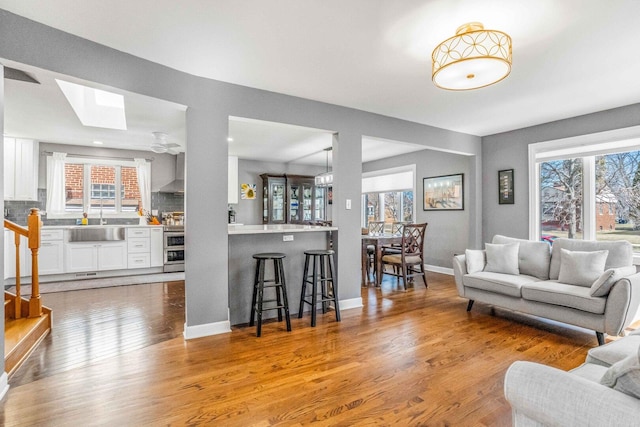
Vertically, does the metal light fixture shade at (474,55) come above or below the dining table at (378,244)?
above

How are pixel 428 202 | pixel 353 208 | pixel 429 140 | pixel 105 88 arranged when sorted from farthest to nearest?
pixel 428 202
pixel 429 140
pixel 353 208
pixel 105 88

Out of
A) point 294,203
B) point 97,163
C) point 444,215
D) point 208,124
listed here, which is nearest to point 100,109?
point 97,163

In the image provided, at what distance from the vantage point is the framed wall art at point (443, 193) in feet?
19.1

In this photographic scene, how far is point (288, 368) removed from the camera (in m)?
2.39

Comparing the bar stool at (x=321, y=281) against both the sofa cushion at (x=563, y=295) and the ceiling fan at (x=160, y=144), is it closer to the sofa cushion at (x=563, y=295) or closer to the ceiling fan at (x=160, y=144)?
the sofa cushion at (x=563, y=295)

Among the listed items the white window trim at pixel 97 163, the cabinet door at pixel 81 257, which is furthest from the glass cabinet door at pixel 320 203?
the cabinet door at pixel 81 257

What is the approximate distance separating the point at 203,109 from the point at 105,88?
775mm

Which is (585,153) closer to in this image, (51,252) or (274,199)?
(274,199)

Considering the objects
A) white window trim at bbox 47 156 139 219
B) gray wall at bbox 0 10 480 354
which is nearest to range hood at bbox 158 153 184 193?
white window trim at bbox 47 156 139 219

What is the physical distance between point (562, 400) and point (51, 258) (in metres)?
6.54

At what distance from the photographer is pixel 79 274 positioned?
17.6 ft

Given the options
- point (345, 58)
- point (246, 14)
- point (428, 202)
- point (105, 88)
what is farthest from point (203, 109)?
point (428, 202)

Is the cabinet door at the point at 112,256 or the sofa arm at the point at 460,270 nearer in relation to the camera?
the sofa arm at the point at 460,270

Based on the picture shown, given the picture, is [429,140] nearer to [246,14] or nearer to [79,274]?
[246,14]
